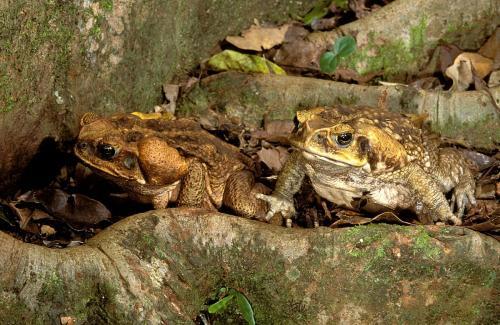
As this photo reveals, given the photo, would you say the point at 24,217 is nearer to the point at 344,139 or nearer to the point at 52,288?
the point at 52,288

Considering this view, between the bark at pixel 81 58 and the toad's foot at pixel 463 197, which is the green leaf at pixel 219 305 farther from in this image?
the toad's foot at pixel 463 197

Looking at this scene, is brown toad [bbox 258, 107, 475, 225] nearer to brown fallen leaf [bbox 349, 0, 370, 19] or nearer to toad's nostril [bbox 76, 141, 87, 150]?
toad's nostril [bbox 76, 141, 87, 150]

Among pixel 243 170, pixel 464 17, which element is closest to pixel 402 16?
pixel 464 17

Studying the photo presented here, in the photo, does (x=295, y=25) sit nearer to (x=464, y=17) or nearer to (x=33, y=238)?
(x=464, y=17)

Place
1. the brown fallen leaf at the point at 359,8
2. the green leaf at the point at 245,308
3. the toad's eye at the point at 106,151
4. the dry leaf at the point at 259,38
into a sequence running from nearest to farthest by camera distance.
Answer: the green leaf at the point at 245,308
the toad's eye at the point at 106,151
the dry leaf at the point at 259,38
the brown fallen leaf at the point at 359,8

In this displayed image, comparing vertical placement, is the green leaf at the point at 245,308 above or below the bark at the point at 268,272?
below

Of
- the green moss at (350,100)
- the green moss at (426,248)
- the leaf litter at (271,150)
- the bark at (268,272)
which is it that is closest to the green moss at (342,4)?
the leaf litter at (271,150)
